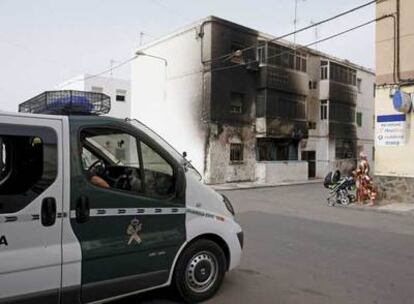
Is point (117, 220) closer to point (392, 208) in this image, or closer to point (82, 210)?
point (82, 210)

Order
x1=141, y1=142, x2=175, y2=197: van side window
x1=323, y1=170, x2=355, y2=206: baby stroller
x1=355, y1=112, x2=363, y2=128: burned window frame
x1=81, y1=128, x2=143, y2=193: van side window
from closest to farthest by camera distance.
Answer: x1=81, y1=128, x2=143, y2=193: van side window, x1=141, y1=142, x2=175, y2=197: van side window, x1=323, y1=170, x2=355, y2=206: baby stroller, x1=355, y1=112, x2=363, y2=128: burned window frame

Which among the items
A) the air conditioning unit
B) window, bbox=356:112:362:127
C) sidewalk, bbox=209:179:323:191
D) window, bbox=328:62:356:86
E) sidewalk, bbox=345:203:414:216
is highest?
window, bbox=328:62:356:86

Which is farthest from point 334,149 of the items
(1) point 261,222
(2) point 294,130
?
(1) point 261,222

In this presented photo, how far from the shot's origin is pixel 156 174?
4.78 m

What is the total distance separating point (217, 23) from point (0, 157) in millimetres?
22584

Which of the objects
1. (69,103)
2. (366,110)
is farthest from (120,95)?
(69,103)

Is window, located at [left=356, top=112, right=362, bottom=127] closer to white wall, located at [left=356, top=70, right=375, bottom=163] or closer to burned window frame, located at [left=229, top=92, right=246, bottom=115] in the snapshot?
white wall, located at [left=356, top=70, right=375, bottom=163]

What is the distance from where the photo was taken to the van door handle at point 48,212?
153 inches

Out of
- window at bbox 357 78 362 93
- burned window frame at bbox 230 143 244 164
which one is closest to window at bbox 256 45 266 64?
Answer: burned window frame at bbox 230 143 244 164

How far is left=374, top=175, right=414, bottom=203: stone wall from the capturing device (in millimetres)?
15117

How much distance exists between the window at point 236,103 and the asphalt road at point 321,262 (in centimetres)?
1444

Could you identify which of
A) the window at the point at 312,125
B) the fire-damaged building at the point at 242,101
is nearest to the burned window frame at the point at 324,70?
the fire-damaged building at the point at 242,101

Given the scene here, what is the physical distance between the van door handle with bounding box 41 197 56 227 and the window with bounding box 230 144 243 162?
2258 centimetres

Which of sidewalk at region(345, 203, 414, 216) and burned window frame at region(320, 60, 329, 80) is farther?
burned window frame at region(320, 60, 329, 80)
